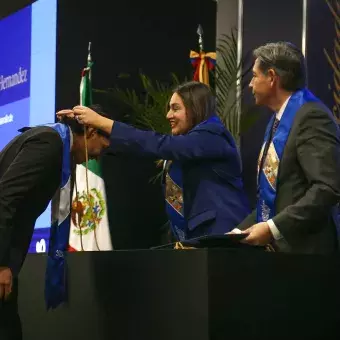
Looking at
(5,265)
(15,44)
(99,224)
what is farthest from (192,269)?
(15,44)

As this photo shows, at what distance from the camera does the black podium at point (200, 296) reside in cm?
161

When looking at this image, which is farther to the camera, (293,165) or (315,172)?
(293,165)

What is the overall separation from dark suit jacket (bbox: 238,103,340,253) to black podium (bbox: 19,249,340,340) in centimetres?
12

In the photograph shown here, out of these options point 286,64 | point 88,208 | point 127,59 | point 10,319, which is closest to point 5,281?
point 10,319

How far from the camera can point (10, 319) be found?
6.36 feet

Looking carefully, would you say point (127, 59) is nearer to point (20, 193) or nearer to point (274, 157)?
point (274, 157)

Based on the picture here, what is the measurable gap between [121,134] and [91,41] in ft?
8.53

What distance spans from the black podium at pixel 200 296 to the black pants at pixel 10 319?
14cm

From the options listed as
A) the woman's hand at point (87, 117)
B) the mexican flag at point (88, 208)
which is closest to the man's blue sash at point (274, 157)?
the woman's hand at point (87, 117)

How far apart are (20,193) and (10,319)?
0.35m

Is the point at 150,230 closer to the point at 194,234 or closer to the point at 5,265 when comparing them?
the point at 194,234

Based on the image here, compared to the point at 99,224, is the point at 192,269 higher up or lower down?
lower down

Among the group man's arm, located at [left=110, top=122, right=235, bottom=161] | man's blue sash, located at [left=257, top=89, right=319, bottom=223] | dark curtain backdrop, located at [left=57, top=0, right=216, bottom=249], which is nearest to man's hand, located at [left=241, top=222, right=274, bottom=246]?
man's blue sash, located at [left=257, top=89, right=319, bottom=223]

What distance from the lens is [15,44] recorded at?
4910mm
